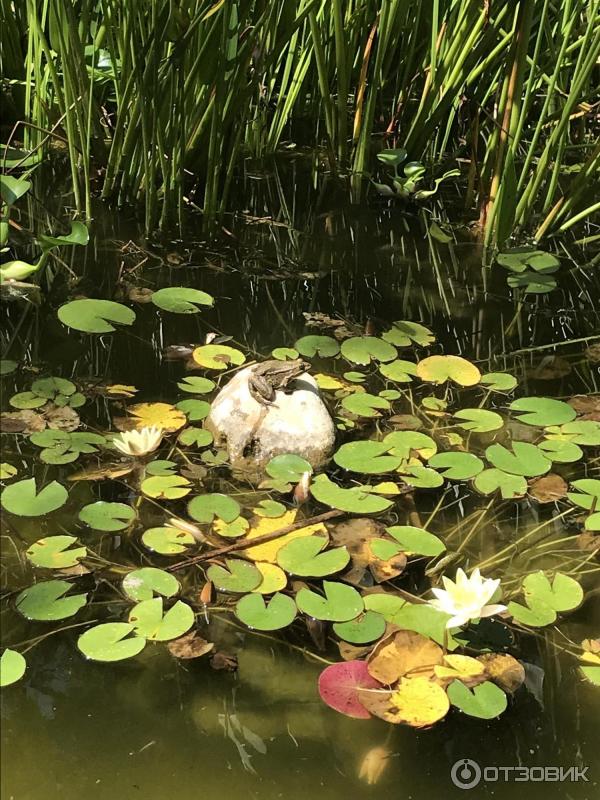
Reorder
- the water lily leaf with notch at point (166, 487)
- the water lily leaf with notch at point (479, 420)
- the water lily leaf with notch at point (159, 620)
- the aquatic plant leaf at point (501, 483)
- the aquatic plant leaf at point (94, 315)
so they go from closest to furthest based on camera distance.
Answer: the water lily leaf with notch at point (159, 620)
the water lily leaf with notch at point (166, 487)
the aquatic plant leaf at point (501, 483)
the water lily leaf with notch at point (479, 420)
the aquatic plant leaf at point (94, 315)

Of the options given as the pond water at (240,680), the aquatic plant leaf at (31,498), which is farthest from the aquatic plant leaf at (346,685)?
the aquatic plant leaf at (31,498)

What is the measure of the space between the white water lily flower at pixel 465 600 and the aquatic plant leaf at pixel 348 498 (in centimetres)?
25

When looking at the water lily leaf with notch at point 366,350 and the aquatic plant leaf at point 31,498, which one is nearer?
the aquatic plant leaf at point 31,498

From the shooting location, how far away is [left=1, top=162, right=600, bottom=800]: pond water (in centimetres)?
94

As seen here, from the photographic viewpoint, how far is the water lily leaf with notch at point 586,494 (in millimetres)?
1408

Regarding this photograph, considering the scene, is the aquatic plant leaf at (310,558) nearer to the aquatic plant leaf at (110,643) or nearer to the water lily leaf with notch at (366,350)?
the aquatic plant leaf at (110,643)

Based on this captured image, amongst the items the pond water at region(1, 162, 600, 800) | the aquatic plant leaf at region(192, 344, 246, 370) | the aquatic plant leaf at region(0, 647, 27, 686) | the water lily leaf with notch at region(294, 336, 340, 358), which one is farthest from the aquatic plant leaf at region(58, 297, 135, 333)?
the aquatic plant leaf at region(0, 647, 27, 686)

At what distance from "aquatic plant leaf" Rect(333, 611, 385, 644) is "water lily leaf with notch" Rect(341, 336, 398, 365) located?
0.69 m

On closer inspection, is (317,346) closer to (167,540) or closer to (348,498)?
(348,498)

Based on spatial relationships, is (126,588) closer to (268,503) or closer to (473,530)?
(268,503)

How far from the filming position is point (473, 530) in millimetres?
1361

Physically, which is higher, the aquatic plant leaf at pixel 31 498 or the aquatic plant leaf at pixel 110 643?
the aquatic plant leaf at pixel 31 498

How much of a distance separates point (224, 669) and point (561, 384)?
104cm

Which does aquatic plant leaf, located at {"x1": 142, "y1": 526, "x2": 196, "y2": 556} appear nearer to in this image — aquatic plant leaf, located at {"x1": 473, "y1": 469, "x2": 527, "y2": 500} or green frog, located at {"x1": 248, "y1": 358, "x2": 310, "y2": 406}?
green frog, located at {"x1": 248, "y1": 358, "x2": 310, "y2": 406}
